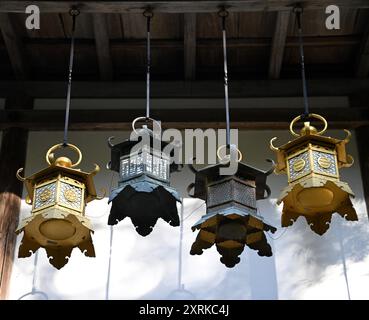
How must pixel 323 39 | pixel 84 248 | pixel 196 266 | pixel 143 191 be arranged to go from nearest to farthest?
pixel 143 191 → pixel 84 248 → pixel 196 266 → pixel 323 39

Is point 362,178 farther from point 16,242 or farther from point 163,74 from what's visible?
point 16,242

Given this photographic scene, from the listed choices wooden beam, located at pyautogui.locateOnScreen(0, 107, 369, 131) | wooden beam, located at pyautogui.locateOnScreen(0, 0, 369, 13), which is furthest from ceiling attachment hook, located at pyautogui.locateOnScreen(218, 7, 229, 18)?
wooden beam, located at pyautogui.locateOnScreen(0, 107, 369, 131)

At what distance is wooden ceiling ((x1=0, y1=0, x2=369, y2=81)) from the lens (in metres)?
6.46

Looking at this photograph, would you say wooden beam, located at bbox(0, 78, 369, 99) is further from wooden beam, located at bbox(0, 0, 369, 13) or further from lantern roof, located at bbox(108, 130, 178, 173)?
lantern roof, located at bbox(108, 130, 178, 173)

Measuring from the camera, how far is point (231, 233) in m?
5.14

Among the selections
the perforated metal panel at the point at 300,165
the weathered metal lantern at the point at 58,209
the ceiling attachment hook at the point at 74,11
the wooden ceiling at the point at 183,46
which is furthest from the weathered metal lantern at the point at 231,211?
the ceiling attachment hook at the point at 74,11

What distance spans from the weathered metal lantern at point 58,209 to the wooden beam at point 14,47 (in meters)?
1.63

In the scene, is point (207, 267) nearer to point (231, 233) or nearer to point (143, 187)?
point (231, 233)

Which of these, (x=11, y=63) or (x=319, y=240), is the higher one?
(x=11, y=63)

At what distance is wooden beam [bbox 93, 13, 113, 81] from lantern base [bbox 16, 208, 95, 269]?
6.32ft
